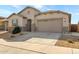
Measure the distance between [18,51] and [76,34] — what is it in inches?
70.7

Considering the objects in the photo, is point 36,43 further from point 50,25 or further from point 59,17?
point 59,17

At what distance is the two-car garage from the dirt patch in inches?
12.0

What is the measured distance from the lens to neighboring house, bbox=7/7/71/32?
388cm

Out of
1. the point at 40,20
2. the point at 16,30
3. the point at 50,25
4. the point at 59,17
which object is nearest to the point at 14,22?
the point at 16,30

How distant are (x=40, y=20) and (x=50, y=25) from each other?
1.17 ft

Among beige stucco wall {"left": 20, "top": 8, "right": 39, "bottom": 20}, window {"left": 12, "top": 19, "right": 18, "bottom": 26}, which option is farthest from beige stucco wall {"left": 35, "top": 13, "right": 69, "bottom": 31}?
window {"left": 12, "top": 19, "right": 18, "bottom": 26}

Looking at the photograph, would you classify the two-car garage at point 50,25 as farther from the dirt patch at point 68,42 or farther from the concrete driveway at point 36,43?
the dirt patch at point 68,42

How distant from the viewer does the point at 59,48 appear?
3.70 metres

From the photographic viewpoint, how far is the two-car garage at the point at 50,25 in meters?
4.02

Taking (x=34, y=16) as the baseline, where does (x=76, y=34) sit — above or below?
below

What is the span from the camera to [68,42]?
3855 millimetres
